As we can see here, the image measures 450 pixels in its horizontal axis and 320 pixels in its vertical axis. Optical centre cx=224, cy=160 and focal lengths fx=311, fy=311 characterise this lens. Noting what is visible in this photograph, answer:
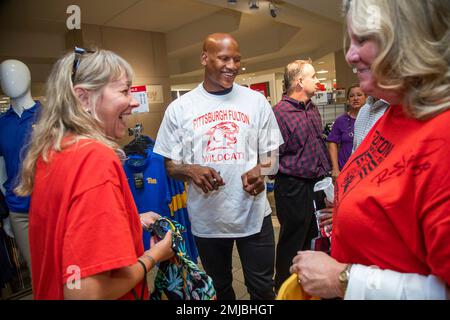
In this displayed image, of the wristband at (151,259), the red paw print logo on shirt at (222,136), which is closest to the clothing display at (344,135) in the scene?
the red paw print logo on shirt at (222,136)

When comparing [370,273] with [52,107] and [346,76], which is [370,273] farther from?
[346,76]

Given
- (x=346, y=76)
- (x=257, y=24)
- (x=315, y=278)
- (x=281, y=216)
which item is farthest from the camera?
(x=346, y=76)

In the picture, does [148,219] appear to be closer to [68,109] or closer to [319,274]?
[68,109]

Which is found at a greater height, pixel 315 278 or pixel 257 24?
pixel 257 24

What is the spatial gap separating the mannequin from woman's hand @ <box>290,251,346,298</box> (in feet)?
7.15

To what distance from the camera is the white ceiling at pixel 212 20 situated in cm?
475

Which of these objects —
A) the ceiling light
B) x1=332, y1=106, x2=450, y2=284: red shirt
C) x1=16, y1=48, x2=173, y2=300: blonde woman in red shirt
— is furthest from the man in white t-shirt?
the ceiling light

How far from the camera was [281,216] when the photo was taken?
261 centimetres

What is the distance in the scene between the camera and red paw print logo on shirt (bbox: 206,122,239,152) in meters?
1.63

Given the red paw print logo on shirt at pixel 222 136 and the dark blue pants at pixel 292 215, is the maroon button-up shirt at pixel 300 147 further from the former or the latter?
the red paw print logo on shirt at pixel 222 136

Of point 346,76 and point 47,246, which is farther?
point 346,76
